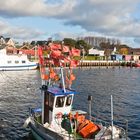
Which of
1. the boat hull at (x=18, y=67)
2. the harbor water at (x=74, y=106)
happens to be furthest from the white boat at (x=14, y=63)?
the harbor water at (x=74, y=106)

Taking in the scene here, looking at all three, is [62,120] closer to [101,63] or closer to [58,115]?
[58,115]

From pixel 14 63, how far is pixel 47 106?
96.2m

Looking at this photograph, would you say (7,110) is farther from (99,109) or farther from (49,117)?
(49,117)

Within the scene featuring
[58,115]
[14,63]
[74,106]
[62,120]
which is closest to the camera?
[62,120]

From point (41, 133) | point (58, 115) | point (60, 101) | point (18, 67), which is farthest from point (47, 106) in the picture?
point (18, 67)

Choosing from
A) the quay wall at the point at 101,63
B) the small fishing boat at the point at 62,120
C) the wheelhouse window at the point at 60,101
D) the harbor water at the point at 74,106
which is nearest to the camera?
the small fishing boat at the point at 62,120

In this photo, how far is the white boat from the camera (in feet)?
405

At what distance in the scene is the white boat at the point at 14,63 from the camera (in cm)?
12353

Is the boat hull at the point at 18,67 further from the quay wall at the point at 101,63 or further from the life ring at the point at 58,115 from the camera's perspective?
the life ring at the point at 58,115

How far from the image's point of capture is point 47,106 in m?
31.8

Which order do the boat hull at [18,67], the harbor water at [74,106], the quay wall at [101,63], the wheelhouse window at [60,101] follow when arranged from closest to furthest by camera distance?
the wheelhouse window at [60,101], the harbor water at [74,106], the boat hull at [18,67], the quay wall at [101,63]

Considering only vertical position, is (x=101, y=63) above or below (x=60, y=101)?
below

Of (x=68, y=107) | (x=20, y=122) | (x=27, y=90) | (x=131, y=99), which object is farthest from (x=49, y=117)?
(x=27, y=90)

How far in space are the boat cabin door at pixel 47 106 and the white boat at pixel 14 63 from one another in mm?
92791
